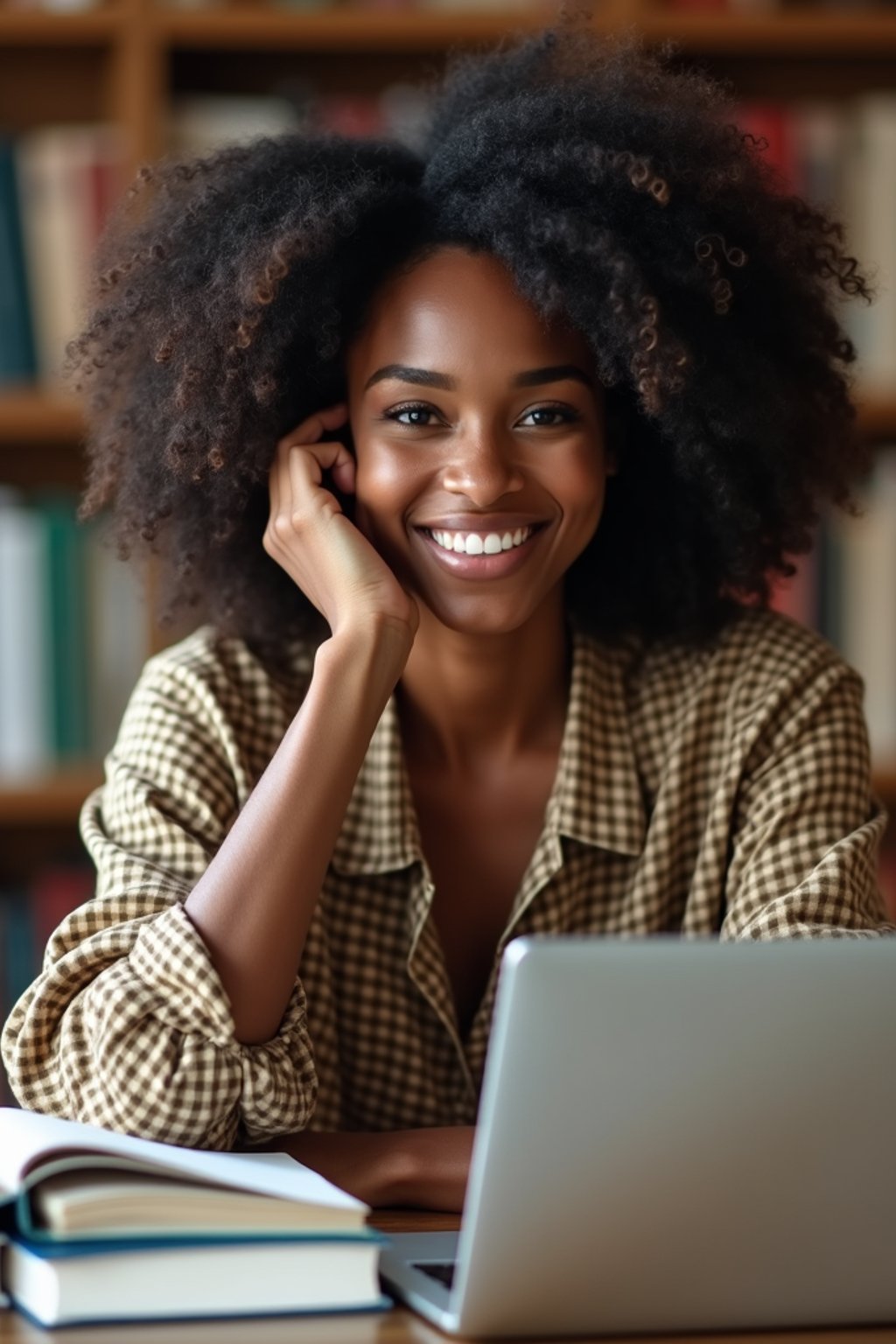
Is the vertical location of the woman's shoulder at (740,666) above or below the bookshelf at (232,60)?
below

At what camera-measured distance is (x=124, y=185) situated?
2.29 metres

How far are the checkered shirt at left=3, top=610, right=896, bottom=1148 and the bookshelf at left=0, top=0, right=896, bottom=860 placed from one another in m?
0.72

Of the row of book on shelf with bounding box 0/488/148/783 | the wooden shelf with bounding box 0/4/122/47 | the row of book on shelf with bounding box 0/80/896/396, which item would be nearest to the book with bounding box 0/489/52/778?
the row of book on shelf with bounding box 0/488/148/783

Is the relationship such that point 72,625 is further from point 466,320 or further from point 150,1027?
point 150,1027

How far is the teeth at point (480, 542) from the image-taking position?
1.52 meters

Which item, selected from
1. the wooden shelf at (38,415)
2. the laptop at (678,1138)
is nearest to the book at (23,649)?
the wooden shelf at (38,415)

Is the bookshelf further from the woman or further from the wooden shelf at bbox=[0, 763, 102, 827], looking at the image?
the woman

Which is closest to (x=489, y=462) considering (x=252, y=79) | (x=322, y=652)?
(x=322, y=652)

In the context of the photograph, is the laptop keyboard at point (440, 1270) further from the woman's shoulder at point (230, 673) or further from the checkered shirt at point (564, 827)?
the woman's shoulder at point (230, 673)

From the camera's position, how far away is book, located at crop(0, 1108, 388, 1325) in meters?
0.90

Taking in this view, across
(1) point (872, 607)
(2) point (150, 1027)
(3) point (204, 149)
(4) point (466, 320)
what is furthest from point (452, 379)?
(1) point (872, 607)

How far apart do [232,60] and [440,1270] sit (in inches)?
72.3

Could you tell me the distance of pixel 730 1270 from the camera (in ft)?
2.92

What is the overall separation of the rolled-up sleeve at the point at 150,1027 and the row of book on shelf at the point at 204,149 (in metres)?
1.08
